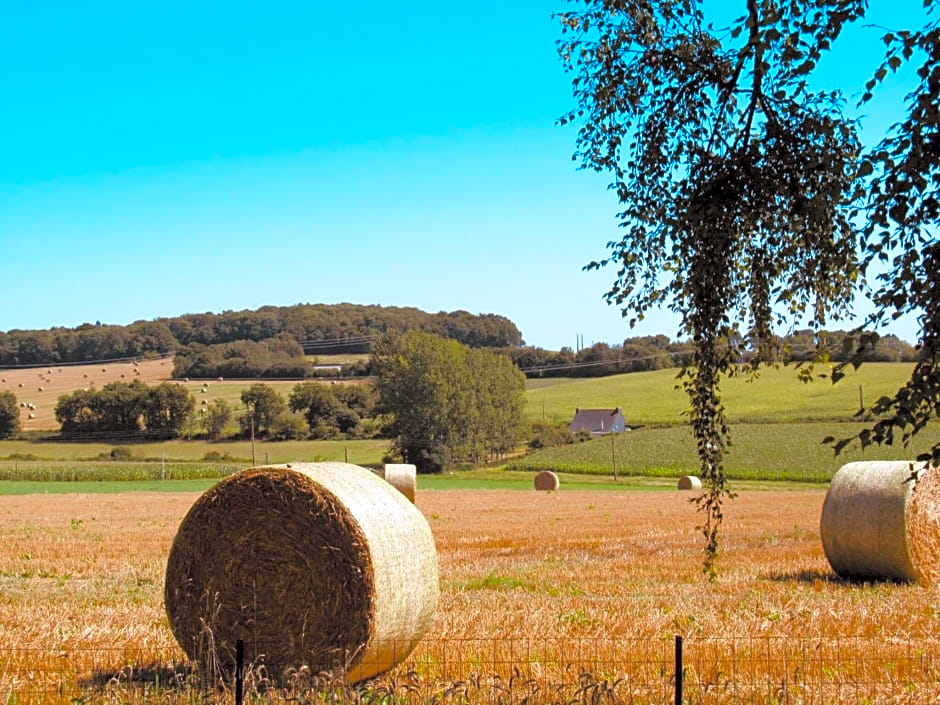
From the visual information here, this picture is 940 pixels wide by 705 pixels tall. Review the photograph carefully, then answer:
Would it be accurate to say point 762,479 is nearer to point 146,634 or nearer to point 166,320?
point 146,634

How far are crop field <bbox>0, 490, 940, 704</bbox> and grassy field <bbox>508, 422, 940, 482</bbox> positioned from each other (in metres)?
33.6

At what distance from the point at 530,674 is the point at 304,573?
6.51ft

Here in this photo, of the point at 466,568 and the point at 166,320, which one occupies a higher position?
the point at 166,320

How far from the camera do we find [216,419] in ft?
251

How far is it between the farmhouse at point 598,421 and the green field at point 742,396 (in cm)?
121

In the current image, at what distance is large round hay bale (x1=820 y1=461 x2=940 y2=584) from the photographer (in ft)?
43.0

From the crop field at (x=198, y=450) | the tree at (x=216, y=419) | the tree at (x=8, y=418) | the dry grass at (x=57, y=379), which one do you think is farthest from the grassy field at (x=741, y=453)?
the dry grass at (x=57, y=379)

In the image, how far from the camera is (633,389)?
9319 centimetres

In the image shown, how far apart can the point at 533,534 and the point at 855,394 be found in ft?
202

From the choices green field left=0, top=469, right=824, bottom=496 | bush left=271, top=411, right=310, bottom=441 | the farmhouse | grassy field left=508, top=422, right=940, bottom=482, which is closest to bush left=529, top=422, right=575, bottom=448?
the farmhouse

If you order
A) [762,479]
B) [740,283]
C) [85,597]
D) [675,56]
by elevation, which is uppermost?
[675,56]

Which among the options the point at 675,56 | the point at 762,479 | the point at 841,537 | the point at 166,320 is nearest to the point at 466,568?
the point at 841,537

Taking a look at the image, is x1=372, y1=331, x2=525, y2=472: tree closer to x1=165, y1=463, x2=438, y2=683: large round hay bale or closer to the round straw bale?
the round straw bale

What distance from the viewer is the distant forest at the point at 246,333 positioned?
343 feet
